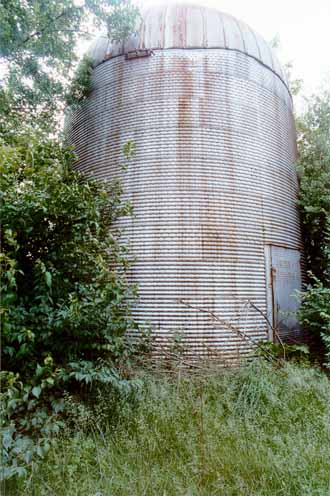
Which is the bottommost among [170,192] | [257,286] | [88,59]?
[257,286]

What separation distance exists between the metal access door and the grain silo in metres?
0.03

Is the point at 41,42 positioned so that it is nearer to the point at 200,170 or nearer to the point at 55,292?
the point at 200,170

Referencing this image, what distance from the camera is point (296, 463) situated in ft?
7.88

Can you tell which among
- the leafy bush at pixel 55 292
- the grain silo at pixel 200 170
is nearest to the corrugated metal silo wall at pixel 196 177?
the grain silo at pixel 200 170

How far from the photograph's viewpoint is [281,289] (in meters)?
5.96

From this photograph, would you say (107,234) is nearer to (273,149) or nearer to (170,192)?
(170,192)

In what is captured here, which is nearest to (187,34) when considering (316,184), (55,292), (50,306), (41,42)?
(41,42)

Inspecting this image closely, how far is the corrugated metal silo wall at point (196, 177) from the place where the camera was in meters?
5.16

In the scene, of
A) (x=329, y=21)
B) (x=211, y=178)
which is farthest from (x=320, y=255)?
(x=329, y=21)

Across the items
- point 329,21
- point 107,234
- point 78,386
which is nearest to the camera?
point 78,386

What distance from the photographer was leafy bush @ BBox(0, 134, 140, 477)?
2768 millimetres

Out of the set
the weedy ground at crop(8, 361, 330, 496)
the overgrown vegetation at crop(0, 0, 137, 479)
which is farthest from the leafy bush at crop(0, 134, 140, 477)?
the weedy ground at crop(8, 361, 330, 496)

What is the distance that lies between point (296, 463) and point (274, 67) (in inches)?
286

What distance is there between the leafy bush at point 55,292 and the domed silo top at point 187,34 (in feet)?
13.6
